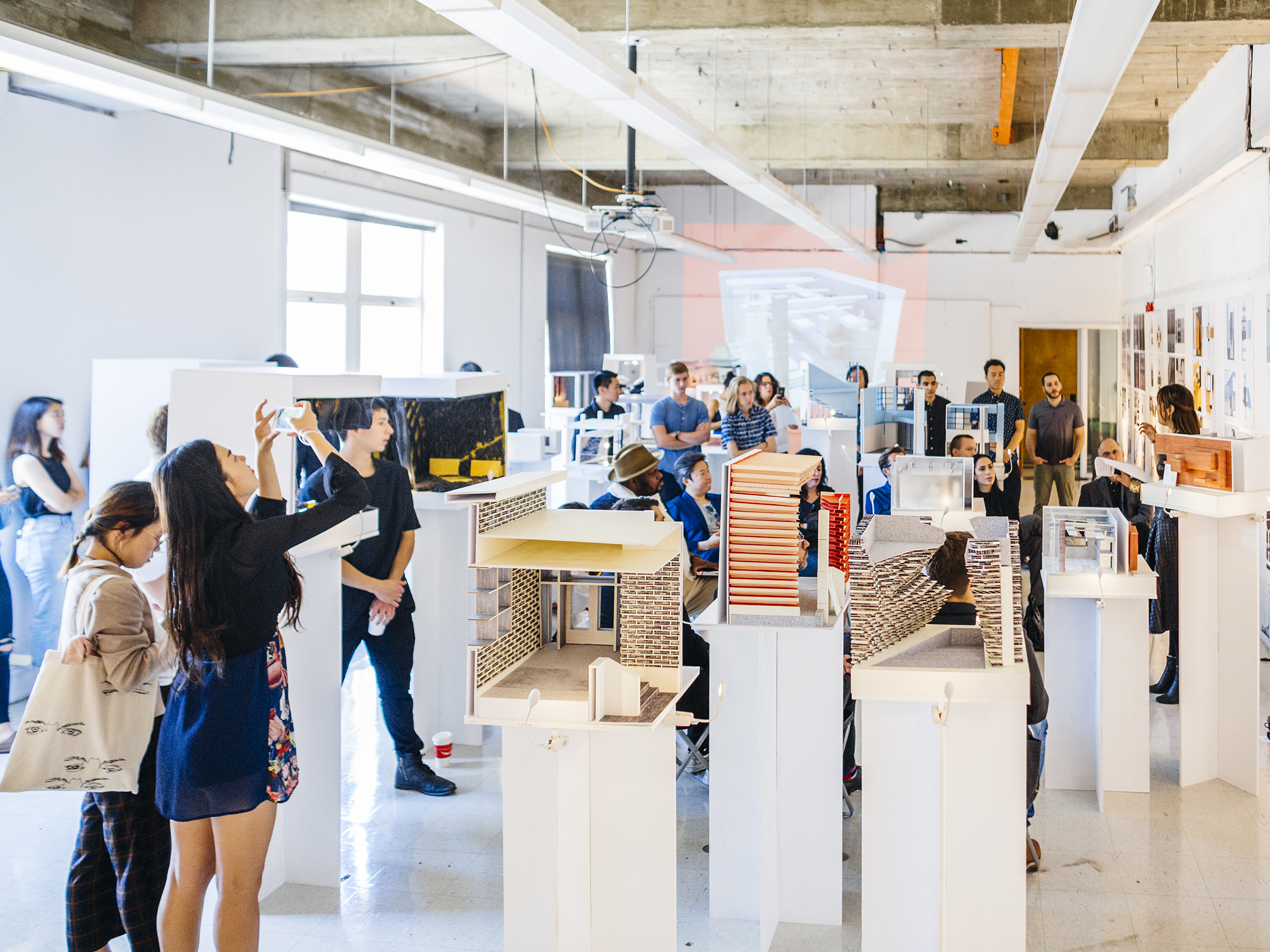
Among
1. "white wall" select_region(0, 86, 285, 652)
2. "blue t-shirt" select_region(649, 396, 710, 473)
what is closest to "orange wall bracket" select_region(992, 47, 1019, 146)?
"blue t-shirt" select_region(649, 396, 710, 473)

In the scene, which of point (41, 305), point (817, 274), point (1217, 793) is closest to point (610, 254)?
point (817, 274)

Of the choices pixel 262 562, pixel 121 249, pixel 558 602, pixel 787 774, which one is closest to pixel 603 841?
pixel 558 602

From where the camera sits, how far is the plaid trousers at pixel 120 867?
110 inches

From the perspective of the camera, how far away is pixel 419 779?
435 centimetres

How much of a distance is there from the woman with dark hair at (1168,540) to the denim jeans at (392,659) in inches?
129

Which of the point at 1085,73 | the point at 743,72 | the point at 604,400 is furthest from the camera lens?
the point at 604,400

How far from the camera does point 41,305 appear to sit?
5988 mm

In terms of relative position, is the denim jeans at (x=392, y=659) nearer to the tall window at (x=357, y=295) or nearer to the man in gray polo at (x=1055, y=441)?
the tall window at (x=357, y=295)

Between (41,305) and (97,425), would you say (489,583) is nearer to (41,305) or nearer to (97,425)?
(97,425)

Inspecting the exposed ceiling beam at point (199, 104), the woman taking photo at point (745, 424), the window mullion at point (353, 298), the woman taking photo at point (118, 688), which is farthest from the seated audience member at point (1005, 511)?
the window mullion at point (353, 298)

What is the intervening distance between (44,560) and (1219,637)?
5.53 metres

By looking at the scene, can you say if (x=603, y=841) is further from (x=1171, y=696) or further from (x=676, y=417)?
(x=676, y=417)

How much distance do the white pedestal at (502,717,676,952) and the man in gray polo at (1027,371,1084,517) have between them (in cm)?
646

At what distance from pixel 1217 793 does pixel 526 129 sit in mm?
8704
